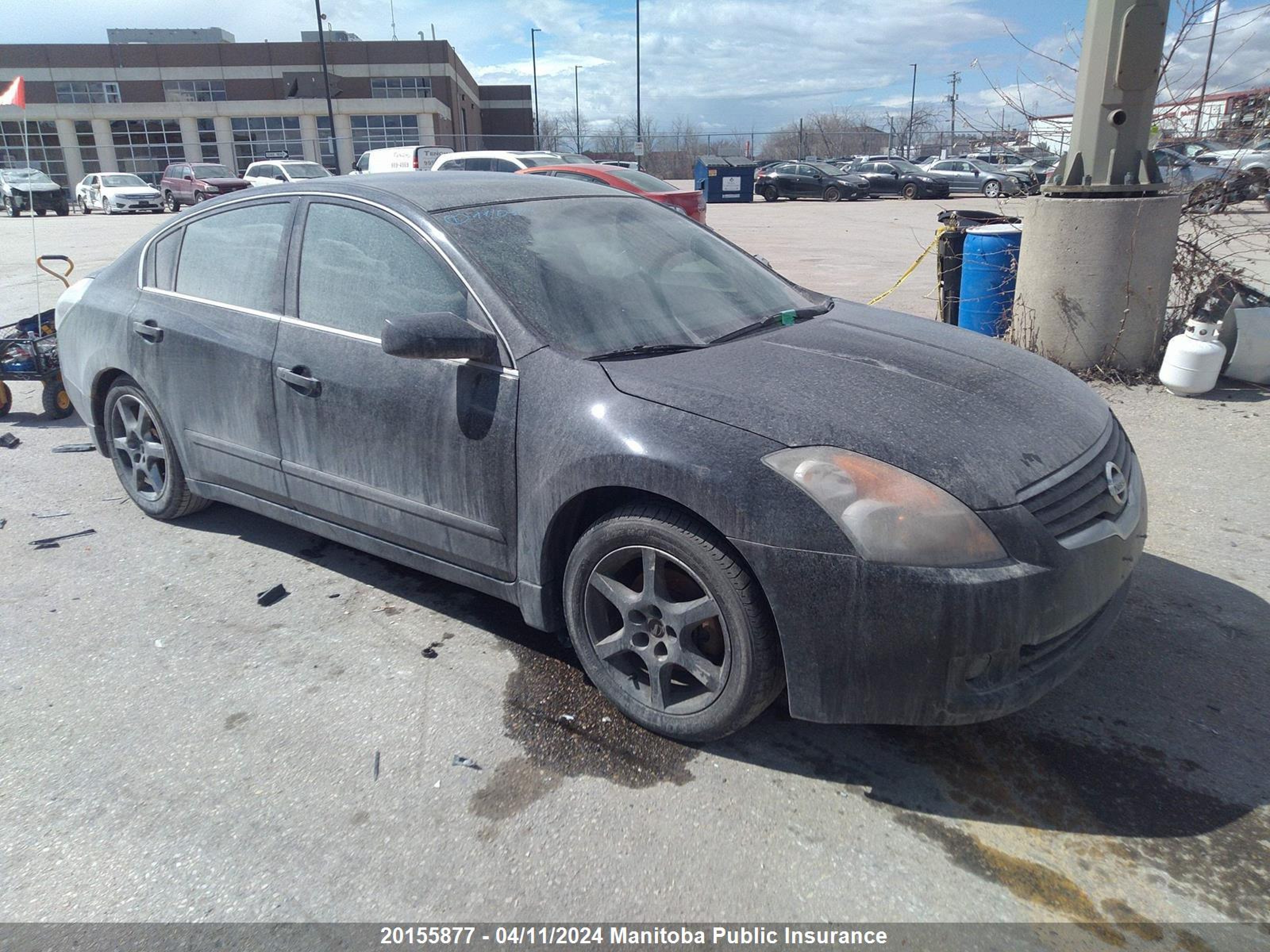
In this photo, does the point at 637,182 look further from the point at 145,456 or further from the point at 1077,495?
the point at 1077,495

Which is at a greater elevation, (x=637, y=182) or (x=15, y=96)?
(x=15, y=96)

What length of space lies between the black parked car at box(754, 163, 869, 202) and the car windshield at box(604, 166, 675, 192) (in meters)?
20.3

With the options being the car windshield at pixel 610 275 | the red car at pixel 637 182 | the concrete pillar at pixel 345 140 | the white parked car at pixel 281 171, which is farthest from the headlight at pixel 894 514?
the concrete pillar at pixel 345 140

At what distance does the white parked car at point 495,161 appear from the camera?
19125 millimetres

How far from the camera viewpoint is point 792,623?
8.10 ft

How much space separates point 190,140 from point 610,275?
2459 inches

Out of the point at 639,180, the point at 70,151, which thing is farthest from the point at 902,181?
the point at 70,151

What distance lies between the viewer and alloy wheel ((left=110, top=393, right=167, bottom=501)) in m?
4.47

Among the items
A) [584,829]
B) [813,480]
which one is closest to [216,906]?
[584,829]

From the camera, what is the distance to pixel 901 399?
278 centimetres

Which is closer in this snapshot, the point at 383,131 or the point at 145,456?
the point at 145,456

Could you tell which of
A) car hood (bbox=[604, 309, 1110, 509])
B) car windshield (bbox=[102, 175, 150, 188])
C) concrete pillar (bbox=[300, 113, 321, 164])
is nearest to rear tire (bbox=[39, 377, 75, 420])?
car hood (bbox=[604, 309, 1110, 509])

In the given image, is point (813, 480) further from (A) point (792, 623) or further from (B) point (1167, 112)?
(B) point (1167, 112)

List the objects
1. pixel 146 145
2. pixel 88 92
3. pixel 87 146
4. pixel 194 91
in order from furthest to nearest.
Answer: pixel 194 91
pixel 88 92
pixel 146 145
pixel 87 146
